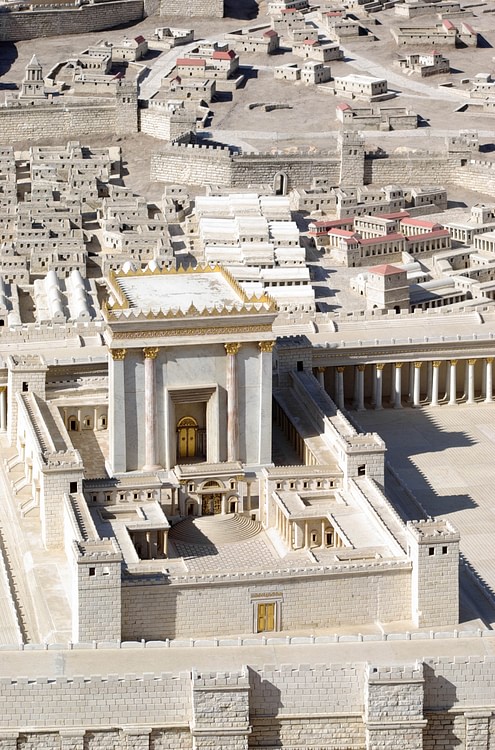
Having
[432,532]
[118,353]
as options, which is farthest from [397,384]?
[432,532]

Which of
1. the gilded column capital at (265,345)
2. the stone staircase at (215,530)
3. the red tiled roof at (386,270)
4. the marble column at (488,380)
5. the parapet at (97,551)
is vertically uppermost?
the gilded column capital at (265,345)

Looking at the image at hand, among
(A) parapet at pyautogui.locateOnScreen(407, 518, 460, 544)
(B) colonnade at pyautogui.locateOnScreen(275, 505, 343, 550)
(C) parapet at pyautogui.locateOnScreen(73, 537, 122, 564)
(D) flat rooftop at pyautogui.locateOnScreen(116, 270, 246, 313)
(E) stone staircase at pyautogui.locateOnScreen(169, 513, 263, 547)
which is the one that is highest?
(D) flat rooftop at pyautogui.locateOnScreen(116, 270, 246, 313)

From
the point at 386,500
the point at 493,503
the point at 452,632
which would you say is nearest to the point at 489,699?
the point at 452,632

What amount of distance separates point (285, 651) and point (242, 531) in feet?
67.7

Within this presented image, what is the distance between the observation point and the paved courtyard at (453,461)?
125250 millimetres

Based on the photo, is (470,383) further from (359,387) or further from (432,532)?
(432,532)

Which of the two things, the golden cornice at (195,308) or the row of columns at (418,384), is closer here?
the golden cornice at (195,308)

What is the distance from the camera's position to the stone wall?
110 meters

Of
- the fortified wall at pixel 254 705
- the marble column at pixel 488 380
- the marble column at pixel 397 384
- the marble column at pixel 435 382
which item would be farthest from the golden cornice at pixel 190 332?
the marble column at pixel 488 380

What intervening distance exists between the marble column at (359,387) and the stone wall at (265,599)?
113ft

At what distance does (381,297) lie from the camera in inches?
A: 6531

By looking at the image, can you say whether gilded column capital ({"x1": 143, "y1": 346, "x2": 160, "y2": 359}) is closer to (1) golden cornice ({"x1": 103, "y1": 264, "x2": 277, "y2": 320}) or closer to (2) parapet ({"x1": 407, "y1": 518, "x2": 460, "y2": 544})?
(1) golden cornice ({"x1": 103, "y1": 264, "x2": 277, "y2": 320})

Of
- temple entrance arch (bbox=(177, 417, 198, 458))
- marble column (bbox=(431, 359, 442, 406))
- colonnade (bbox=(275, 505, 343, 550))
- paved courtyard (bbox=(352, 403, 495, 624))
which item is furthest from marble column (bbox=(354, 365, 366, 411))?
colonnade (bbox=(275, 505, 343, 550))

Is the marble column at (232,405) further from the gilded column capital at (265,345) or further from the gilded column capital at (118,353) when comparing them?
the gilded column capital at (118,353)
